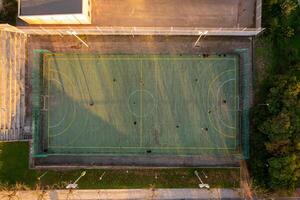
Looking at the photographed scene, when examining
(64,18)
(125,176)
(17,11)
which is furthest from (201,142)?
(17,11)

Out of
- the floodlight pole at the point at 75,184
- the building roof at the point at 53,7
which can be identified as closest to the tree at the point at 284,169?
the floodlight pole at the point at 75,184

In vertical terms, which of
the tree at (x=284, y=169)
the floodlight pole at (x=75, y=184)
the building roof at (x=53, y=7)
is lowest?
the floodlight pole at (x=75, y=184)

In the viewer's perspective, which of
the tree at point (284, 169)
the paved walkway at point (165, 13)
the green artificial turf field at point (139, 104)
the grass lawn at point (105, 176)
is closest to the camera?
the tree at point (284, 169)

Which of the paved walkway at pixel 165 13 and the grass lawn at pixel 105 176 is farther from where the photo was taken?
the paved walkway at pixel 165 13

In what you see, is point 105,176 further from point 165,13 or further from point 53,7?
point 165,13

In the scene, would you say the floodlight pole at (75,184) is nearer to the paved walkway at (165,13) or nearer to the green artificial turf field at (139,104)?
the green artificial turf field at (139,104)

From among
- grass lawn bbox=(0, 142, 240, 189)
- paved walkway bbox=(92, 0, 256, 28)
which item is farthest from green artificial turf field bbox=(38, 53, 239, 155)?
paved walkway bbox=(92, 0, 256, 28)
